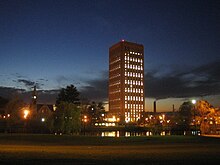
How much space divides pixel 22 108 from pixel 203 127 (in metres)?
55.7

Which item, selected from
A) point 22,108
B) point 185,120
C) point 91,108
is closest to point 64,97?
point 22,108

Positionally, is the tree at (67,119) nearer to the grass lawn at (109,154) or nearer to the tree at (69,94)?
the grass lawn at (109,154)

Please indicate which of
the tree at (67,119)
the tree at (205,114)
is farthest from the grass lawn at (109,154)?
the tree at (205,114)

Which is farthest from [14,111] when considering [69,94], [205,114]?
[205,114]

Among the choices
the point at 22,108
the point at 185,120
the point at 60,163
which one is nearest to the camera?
the point at 60,163

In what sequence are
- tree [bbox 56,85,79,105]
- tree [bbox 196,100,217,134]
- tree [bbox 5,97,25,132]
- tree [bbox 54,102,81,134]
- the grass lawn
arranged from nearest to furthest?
the grass lawn, tree [bbox 54,102,81,134], tree [bbox 196,100,217,134], tree [bbox 5,97,25,132], tree [bbox 56,85,79,105]

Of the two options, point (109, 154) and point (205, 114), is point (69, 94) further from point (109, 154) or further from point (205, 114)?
point (109, 154)

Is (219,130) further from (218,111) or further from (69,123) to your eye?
(69,123)

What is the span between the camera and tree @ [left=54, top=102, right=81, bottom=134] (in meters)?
58.5

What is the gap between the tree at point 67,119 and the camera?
2303 inches

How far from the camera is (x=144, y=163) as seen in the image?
1611 cm

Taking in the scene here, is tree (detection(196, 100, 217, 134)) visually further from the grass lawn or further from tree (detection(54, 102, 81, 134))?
the grass lawn

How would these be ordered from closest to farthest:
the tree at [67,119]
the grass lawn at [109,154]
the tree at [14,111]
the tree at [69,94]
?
the grass lawn at [109,154]
the tree at [67,119]
the tree at [14,111]
the tree at [69,94]

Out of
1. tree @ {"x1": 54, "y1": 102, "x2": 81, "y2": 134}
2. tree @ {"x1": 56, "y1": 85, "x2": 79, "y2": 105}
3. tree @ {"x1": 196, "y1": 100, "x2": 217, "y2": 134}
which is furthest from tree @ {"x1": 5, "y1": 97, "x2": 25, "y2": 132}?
tree @ {"x1": 196, "y1": 100, "x2": 217, "y2": 134}
